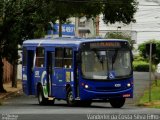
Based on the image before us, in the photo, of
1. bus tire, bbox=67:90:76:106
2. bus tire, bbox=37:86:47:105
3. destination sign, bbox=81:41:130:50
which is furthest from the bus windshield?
bus tire, bbox=37:86:47:105

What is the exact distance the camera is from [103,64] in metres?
29.5

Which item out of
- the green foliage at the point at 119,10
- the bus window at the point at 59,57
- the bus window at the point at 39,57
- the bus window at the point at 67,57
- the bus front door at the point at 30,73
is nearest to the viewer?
the bus window at the point at 67,57

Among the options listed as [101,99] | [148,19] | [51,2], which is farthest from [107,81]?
[148,19]

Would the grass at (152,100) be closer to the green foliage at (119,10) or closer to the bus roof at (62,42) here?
the bus roof at (62,42)

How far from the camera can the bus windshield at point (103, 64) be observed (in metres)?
29.4

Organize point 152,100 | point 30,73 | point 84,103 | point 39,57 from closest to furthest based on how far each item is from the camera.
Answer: point 84,103 < point 39,57 < point 30,73 < point 152,100

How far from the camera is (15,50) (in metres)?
44.6

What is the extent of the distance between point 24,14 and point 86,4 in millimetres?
4101

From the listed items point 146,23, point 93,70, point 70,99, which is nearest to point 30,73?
point 70,99

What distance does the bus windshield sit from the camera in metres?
29.4

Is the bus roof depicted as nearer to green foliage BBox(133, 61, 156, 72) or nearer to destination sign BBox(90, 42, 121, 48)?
destination sign BBox(90, 42, 121, 48)

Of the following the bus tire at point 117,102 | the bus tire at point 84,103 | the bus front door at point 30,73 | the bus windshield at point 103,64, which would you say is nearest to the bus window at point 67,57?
the bus windshield at point 103,64

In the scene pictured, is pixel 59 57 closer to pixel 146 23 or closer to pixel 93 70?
pixel 93 70

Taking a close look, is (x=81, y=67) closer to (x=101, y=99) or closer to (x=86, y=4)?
(x=101, y=99)
